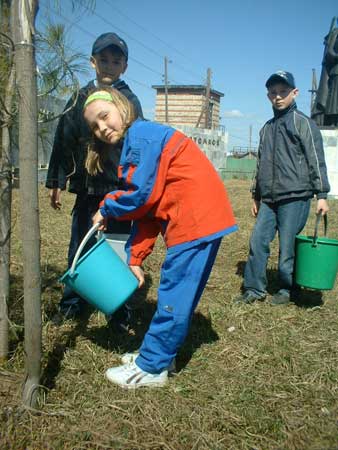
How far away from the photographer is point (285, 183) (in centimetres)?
346

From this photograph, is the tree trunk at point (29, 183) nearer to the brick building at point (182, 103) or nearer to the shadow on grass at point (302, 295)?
the shadow on grass at point (302, 295)

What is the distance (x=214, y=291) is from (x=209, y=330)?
2.96 ft

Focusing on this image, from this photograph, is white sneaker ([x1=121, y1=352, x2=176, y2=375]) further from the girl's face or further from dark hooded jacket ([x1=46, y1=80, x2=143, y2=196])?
the girl's face

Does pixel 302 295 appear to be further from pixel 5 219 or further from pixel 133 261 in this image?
pixel 5 219

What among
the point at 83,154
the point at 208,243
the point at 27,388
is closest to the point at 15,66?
the point at 83,154

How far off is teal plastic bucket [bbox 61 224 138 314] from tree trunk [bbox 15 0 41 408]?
0.22m

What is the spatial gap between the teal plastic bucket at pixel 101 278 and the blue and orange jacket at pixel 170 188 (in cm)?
20

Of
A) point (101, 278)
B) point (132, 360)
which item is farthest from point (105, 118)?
point (132, 360)

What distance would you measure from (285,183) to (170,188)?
5.36ft

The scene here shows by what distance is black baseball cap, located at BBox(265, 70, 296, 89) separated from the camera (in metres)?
3.38

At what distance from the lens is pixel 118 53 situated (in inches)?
108

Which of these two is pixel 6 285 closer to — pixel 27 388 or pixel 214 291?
pixel 27 388

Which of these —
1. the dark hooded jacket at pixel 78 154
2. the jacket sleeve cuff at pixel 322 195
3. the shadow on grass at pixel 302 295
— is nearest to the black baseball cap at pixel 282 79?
the jacket sleeve cuff at pixel 322 195

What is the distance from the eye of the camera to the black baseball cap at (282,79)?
338 centimetres
